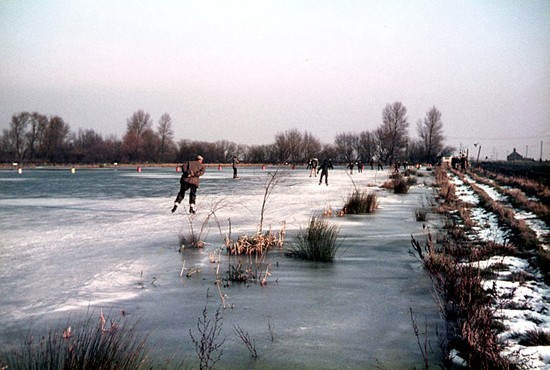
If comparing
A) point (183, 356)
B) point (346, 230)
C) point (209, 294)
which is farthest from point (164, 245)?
point (183, 356)

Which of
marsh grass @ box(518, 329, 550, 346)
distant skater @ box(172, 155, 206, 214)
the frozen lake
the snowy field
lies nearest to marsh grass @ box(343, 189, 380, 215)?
the frozen lake

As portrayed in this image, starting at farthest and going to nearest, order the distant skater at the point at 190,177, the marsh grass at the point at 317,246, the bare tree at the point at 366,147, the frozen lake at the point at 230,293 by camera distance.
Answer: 1. the bare tree at the point at 366,147
2. the distant skater at the point at 190,177
3. the marsh grass at the point at 317,246
4. the frozen lake at the point at 230,293

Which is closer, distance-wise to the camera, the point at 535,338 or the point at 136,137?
the point at 535,338

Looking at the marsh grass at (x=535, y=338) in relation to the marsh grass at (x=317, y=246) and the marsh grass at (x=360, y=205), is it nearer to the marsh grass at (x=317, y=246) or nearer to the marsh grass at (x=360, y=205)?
the marsh grass at (x=317, y=246)

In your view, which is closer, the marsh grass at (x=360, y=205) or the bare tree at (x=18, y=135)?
the marsh grass at (x=360, y=205)

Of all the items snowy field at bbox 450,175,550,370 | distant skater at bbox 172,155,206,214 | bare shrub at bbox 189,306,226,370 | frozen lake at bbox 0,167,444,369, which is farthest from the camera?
distant skater at bbox 172,155,206,214

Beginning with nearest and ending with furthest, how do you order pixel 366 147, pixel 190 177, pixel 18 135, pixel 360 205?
1. pixel 190 177
2. pixel 360 205
3. pixel 18 135
4. pixel 366 147

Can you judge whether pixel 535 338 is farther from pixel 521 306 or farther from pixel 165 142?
pixel 165 142

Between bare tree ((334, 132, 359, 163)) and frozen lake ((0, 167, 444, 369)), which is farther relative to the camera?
bare tree ((334, 132, 359, 163))

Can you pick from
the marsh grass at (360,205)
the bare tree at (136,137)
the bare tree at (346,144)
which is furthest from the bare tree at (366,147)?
the marsh grass at (360,205)

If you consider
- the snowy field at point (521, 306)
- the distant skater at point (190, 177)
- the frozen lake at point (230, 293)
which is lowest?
the frozen lake at point (230, 293)

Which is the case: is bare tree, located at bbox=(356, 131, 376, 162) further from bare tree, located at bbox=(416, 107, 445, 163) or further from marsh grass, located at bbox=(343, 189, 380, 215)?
marsh grass, located at bbox=(343, 189, 380, 215)

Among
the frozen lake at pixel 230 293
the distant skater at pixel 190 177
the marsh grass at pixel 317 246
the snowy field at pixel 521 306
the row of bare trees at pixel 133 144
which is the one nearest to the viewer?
the snowy field at pixel 521 306

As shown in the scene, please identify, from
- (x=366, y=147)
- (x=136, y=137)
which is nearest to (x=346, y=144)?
(x=366, y=147)
